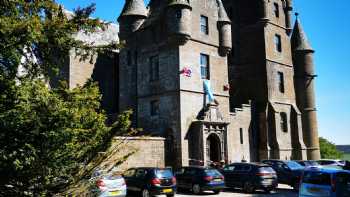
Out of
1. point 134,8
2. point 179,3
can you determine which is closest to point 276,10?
point 179,3

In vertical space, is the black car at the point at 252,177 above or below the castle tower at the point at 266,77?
below

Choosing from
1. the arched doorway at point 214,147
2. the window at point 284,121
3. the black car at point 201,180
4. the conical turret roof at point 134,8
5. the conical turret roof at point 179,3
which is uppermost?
the conical turret roof at point 134,8

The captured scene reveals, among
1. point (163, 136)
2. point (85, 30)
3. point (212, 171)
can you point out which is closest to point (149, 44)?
point (163, 136)

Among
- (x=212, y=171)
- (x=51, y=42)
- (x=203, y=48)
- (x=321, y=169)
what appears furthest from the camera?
(x=203, y=48)

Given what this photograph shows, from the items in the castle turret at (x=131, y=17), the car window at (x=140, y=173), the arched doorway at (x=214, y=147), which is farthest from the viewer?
the castle turret at (x=131, y=17)

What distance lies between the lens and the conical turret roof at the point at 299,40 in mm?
40753

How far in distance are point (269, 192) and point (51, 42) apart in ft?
58.8

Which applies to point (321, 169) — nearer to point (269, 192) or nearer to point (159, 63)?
point (269, 192)

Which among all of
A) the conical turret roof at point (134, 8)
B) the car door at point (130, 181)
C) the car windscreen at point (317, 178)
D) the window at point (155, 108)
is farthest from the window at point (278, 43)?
the car windscreen at point (317, 178)

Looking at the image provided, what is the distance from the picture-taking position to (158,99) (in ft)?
96.4

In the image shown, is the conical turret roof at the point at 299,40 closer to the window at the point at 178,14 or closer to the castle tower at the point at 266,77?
the castle tower at the point at 266,77

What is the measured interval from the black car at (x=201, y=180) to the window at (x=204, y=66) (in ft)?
35.5

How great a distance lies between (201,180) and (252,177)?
3.21m

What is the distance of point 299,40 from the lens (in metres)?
41.2
